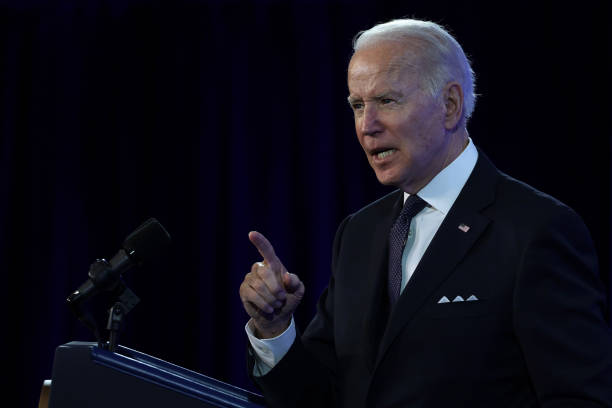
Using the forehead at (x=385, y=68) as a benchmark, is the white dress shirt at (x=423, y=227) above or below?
below

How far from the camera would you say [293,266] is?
3.48 metres

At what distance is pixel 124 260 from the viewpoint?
49.1 inches

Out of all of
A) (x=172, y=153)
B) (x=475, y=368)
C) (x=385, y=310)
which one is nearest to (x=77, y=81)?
(x=172, y=153)

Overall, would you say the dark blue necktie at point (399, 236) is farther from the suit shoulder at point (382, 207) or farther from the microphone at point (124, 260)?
the microphone at point (124, 260)

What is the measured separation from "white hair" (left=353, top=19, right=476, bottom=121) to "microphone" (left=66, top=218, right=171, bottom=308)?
0.57 m

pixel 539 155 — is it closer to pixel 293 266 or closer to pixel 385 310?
pixel 293 266

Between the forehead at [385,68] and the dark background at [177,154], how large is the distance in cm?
213

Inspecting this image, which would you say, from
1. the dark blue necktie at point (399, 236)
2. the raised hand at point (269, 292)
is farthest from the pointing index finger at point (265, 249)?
the dark blue necktie at point (399, 236)

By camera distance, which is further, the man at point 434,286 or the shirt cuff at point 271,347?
the shirt cuff at point 271,347

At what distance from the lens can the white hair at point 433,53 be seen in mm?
1346

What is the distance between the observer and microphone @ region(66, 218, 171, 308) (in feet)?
4.00

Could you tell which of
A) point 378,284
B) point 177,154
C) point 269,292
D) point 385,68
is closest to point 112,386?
point 269,292

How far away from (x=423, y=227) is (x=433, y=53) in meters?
0.35

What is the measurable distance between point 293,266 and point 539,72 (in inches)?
62.4
